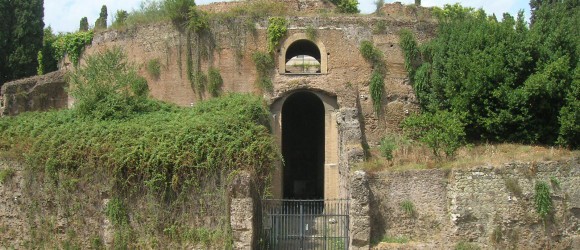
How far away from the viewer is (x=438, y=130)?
17.4m

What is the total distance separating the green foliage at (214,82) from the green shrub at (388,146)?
517 cm

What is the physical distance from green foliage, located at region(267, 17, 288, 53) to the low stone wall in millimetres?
7087

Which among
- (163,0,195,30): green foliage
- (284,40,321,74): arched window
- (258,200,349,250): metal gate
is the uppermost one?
(163,0,195,30): green foliage

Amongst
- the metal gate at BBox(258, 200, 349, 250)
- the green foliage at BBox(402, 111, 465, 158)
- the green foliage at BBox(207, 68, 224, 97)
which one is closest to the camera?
the metal gate at BBox(258, 200, 349, 250)

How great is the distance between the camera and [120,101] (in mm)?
17578

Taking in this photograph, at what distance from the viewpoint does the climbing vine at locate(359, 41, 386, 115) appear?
65.0ft

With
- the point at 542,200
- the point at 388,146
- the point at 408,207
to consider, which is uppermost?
the point at 388,146

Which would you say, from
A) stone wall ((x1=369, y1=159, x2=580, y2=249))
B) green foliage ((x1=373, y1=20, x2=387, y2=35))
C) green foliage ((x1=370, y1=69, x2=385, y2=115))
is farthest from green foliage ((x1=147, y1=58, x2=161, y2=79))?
stone wall ((x1=369, y1=159, x2=580, y2=249))

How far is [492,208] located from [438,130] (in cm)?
306

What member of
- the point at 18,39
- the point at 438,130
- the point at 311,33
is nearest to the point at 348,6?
the point at 311,33

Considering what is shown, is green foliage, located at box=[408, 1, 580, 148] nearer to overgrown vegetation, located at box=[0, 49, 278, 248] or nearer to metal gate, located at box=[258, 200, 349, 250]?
metal gate, located at box=[258, 200, 349, 250]

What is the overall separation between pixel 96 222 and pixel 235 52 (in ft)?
23.3

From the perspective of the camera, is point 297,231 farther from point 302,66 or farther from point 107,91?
point 302,66

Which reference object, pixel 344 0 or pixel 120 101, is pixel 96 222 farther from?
pixel 344 0
